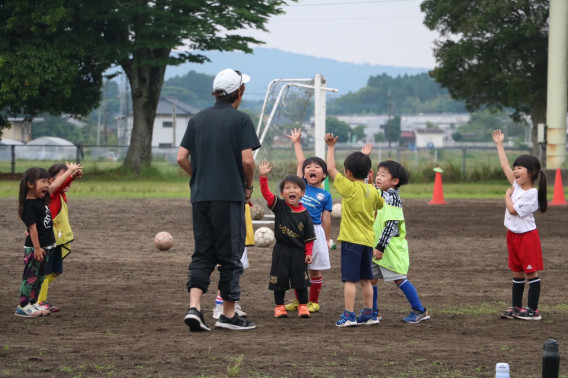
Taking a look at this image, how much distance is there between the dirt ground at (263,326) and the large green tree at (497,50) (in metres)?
24.9

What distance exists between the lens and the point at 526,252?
899 cm

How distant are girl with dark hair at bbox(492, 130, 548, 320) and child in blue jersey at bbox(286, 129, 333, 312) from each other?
178cm

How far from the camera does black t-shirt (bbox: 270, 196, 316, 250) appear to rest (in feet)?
Result: 29.3

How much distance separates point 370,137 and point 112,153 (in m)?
114

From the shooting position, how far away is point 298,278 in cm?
896

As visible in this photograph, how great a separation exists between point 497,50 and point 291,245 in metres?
33.2

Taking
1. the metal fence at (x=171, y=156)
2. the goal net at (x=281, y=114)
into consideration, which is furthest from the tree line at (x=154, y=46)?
the goal net at (x=281, y=114)

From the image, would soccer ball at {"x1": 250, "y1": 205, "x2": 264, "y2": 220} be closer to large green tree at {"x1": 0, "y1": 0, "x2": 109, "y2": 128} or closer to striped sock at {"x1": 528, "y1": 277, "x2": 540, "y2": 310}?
striped sock at {"x1": 528, "y1": 277, "x2": 540, "y2": 310}

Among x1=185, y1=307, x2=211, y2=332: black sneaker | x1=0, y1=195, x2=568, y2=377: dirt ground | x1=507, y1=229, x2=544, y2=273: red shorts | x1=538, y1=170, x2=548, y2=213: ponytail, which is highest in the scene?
x1=538, y1=170, x2=548, y2=213: ponytail

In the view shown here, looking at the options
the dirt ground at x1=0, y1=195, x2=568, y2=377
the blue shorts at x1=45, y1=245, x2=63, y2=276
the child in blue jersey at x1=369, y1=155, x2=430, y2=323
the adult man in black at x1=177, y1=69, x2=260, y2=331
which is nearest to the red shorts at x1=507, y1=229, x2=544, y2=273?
the dirt ground at x1=0, y1=195, x2=568, y2=377

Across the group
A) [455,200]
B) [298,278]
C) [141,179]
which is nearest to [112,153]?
[141,179]

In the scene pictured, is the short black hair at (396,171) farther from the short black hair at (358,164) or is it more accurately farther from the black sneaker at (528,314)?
the black sneaker at (528,314)

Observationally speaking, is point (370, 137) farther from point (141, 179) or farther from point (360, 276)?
point (360, 276)

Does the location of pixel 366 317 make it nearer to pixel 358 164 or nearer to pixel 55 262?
pixel 358 164
